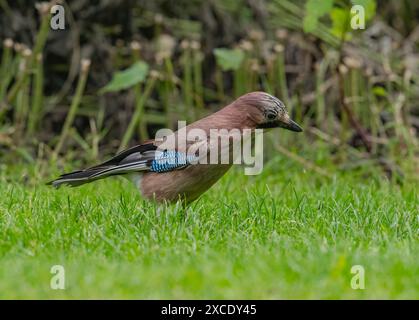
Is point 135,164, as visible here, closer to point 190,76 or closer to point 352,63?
point 352,63

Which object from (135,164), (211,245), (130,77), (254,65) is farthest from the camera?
(254,65)

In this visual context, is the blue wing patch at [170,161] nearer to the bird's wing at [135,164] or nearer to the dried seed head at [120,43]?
the bird's wing at [135,164]

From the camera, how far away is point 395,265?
439 centimetres

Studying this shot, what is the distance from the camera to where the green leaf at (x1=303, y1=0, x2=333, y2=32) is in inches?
296

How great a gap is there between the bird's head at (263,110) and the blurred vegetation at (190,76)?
82.4 inches

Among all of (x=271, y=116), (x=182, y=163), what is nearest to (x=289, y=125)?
(x=271, y=116)

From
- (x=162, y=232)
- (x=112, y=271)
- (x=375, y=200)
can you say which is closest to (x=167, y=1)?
(x=375, y=200)

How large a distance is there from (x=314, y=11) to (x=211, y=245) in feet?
10.7

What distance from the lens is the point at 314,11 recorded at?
7.59 metres

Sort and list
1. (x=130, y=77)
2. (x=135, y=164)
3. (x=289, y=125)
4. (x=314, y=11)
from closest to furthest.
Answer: (x=135, y=164)
(x=289, y=125)
(x=314, y=11)
(x=130, y=77)

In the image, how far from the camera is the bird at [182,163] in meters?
5.77

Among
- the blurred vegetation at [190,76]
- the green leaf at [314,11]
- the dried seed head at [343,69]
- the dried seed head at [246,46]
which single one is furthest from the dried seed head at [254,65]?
the green leaf at [314,11]

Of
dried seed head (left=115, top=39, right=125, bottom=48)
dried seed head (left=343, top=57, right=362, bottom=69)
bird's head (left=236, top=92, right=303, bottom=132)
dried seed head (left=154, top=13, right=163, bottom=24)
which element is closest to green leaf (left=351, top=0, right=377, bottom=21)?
dried seed head (left=343, top=57, right=362, bottom=69)

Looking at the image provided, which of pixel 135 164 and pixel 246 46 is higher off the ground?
pixel 246 46
